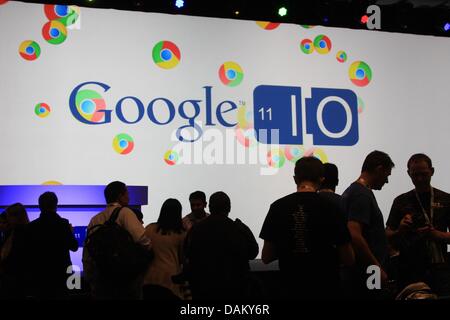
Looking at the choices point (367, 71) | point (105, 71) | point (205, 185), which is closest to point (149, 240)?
point (205, 185)

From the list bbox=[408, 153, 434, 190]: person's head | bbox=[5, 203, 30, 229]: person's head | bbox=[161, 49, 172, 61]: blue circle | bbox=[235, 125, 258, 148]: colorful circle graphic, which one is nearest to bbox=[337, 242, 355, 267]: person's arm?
bbox=[408, 153, 434, 190]: person's head

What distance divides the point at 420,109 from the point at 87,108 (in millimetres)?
3576

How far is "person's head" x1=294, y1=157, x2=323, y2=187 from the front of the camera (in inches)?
93.7

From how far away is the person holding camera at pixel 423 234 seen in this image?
111 inches

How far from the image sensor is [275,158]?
5766mm

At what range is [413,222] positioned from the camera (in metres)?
2.86

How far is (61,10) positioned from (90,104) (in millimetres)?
955

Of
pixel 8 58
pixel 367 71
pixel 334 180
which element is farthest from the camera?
pixel 367 71

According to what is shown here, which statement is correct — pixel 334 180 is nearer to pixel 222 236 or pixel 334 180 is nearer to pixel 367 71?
pixel 222 236

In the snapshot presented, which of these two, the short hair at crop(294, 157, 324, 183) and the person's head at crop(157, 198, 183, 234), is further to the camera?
the person's head at crop(157, 198, 183, 234)

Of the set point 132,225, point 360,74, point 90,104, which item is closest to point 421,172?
point 132,225

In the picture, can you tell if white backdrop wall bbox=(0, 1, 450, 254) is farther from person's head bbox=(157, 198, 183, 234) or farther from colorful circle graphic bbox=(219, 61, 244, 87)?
person's head bbox=(157, 198, 183, 234)

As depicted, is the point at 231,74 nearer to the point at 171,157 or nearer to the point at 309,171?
the point at 171,157

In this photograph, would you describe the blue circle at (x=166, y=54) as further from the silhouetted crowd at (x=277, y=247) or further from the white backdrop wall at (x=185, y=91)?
the silhouetted crowd at (x=277, y=247)
